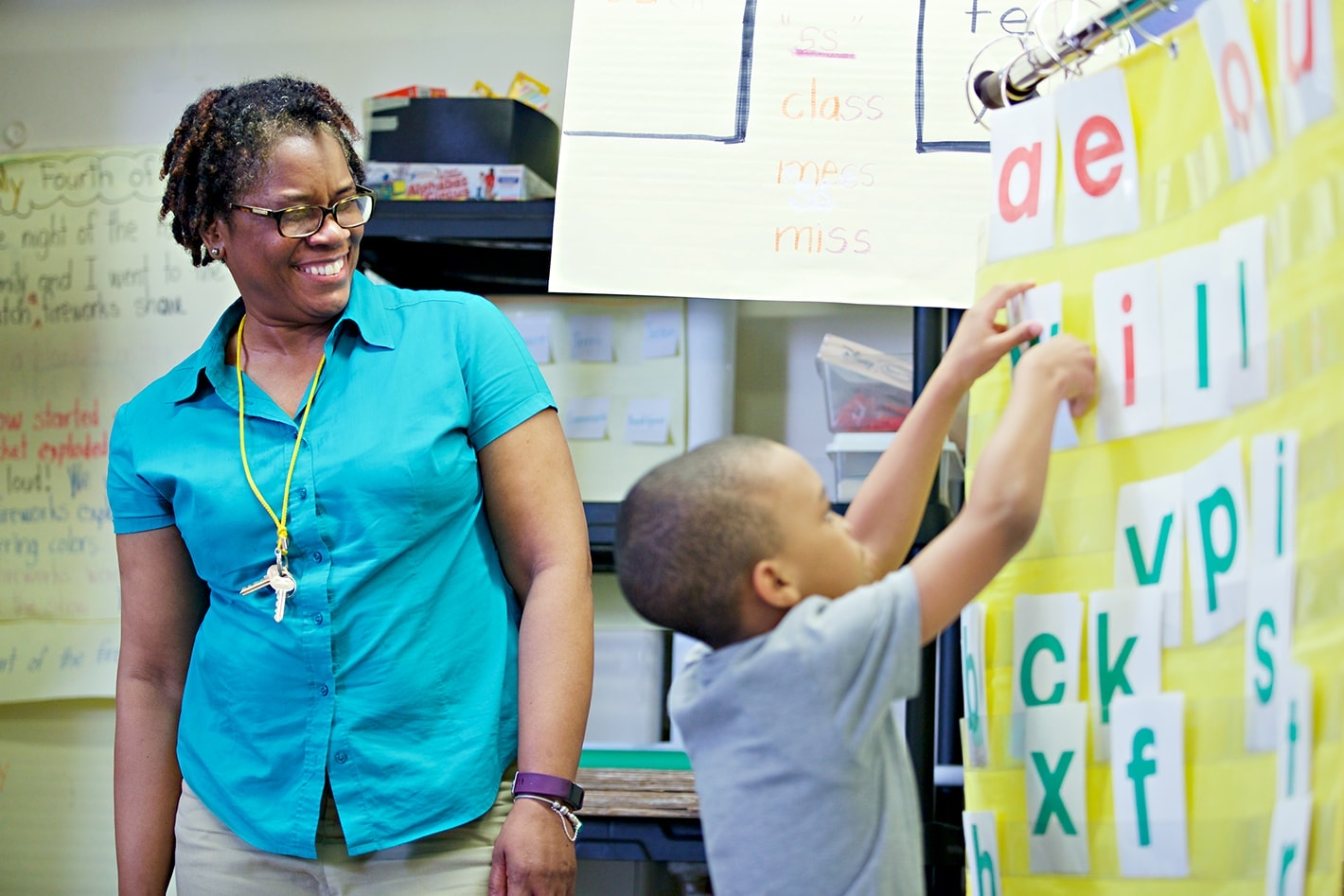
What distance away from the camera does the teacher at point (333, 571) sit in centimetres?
105

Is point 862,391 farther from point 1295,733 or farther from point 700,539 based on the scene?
point 1295,733

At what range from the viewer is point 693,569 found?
2.75ft

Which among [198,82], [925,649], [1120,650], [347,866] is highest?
[198,82]

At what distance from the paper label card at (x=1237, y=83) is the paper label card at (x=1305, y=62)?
3 cm

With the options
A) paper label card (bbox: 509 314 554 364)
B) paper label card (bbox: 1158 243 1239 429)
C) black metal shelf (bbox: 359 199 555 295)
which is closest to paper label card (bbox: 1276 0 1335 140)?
paper label card (bbox: 1158 243 1239 429)

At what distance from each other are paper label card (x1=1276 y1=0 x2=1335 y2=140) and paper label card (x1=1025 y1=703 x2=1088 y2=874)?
1.41ft

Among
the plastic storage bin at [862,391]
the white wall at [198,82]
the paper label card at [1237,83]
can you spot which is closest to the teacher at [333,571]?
the paper label card at [1237,83]

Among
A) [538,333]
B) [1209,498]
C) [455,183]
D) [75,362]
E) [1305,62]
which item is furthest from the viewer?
[75,362]

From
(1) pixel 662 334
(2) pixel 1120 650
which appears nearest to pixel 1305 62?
(2) pixel 1120 650

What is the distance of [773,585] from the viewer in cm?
83

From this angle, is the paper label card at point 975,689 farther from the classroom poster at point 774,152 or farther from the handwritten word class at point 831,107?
the handwritten word class at point 831,107

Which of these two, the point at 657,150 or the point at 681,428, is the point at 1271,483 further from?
the point at 681,428

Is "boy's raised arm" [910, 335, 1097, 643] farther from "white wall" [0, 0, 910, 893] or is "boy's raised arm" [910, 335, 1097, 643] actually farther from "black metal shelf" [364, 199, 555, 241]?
"white wall" [0, 0, 910, 893]

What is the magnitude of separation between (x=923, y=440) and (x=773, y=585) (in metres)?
0.20
